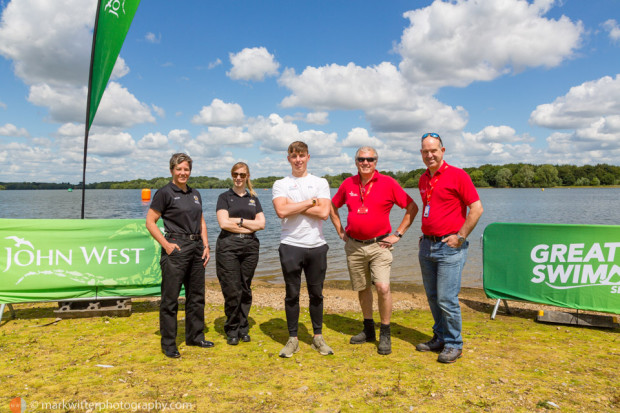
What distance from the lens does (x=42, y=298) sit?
6113mm

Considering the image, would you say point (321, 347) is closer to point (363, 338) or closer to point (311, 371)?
point (311, 371)

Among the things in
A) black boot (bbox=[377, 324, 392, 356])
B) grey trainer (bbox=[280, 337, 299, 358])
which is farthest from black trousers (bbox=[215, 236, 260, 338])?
black boot (bbox=[377, 324, 392, 356])

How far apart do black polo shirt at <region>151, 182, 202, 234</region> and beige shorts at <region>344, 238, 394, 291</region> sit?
1.89m

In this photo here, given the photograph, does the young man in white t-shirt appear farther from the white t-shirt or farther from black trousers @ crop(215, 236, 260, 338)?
black trousers @ crop(215, 236, 260, 338)

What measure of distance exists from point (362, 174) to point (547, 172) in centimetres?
14589

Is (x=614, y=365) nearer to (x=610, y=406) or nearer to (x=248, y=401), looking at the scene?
(x=610, y=406)

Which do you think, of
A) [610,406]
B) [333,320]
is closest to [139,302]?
[333,320]

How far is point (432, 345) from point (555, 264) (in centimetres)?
268

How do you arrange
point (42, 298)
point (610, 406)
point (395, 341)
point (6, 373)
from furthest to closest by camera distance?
1. point (42, 298)
2. point (395, 341)
3. point (6, 373)
4. point (610, 406)

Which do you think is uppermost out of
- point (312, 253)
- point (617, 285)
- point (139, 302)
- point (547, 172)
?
point (547, 172)

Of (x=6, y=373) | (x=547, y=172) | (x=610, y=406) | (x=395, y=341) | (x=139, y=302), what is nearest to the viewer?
(x=610, y=406)

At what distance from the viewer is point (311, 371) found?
13.5 ft

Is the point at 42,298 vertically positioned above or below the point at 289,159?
below

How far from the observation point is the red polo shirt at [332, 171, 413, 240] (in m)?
4.59
